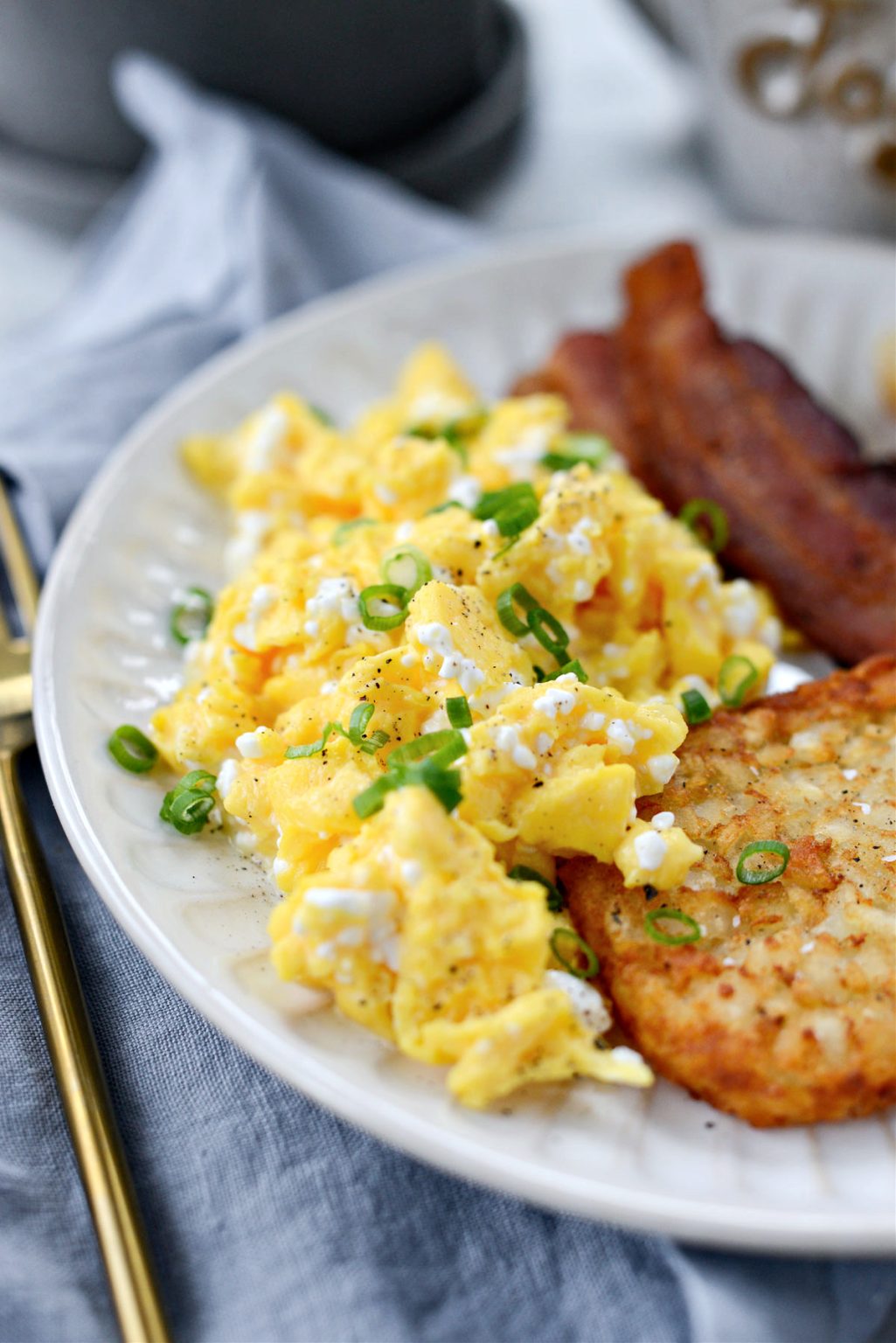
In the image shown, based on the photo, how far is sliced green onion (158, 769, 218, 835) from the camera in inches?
92.5

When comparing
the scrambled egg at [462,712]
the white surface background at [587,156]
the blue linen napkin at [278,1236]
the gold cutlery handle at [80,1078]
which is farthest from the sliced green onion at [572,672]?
the white surface background at [587,156]

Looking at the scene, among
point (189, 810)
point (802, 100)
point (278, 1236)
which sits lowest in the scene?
point (278, 1236)

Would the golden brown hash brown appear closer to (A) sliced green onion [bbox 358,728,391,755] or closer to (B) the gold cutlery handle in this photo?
(A) sliced green onion [bbox 358,728,391,755]

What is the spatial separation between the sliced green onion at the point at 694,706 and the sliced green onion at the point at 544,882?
1.69 ft

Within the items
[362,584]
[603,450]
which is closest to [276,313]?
[603,450]

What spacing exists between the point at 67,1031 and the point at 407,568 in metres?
1.09

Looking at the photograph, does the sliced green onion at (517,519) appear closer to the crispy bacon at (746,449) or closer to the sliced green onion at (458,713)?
the sliced green onion at (458,713)

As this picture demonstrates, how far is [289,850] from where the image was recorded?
7.13ft

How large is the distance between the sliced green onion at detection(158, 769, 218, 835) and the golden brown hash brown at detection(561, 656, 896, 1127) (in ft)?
2.37

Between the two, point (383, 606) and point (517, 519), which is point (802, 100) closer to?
point (517, 519)

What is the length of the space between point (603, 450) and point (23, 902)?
178 cm

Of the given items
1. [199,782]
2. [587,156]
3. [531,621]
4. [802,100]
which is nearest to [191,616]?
[199,782]

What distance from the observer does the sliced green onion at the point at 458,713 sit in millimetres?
2180

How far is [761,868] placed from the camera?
2174mm
